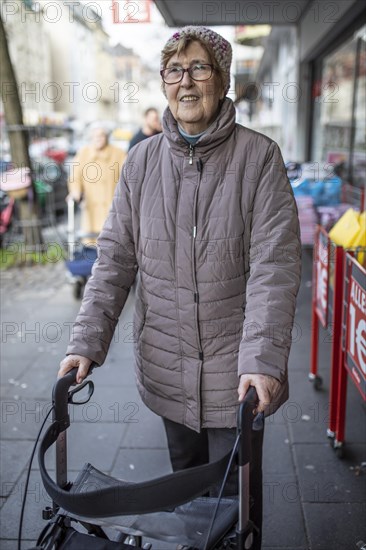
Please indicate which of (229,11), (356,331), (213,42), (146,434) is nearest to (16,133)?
(229,11)

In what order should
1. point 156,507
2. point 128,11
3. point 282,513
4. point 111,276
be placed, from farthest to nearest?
point 128,11 → point 282,513 → point 111,276 → point 156,507

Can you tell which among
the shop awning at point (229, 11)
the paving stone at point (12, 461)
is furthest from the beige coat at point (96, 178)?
the paving stone at point (12, 461)

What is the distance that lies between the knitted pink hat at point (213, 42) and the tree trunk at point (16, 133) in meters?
7.80

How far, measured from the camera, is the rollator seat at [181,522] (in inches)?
69.1

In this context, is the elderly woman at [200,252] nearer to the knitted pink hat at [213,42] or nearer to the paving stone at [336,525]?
the knitted pink hat at [213,42]

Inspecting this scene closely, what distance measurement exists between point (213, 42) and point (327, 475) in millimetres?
2501

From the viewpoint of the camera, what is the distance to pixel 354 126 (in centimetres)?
852

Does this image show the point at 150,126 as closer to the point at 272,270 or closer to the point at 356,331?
the point at 356,331

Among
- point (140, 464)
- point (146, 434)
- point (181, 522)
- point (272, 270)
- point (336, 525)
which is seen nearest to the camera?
point (181, 522)

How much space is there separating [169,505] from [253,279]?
2.68 ft

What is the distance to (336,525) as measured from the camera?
3.04m

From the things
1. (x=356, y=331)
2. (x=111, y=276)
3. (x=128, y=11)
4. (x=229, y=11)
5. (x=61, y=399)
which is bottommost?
(x=356, y=331)

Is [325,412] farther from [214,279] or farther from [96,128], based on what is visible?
[96,128]

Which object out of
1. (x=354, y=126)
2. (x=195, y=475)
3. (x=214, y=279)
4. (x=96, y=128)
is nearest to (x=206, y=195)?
(x=214, y=279)
